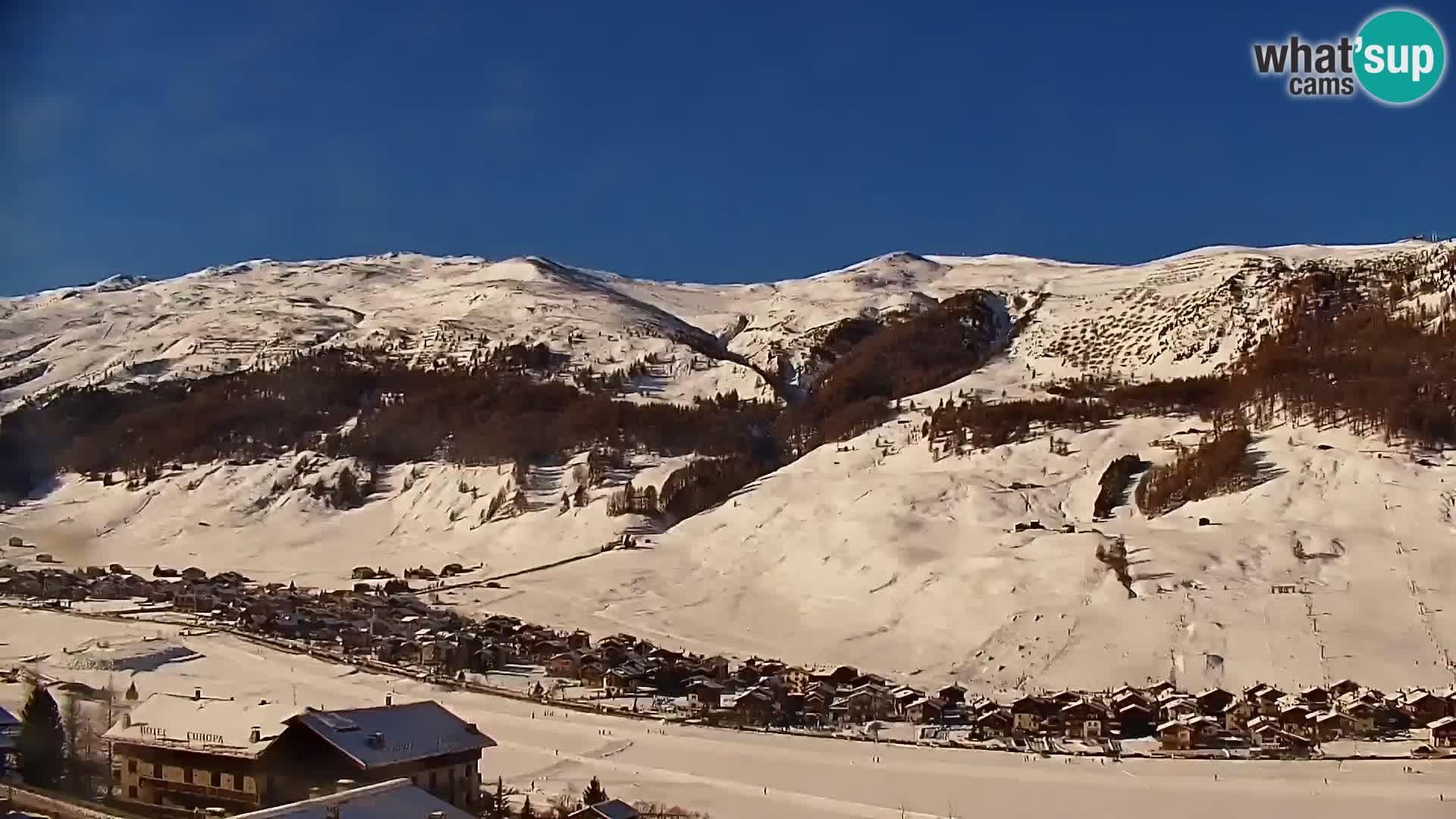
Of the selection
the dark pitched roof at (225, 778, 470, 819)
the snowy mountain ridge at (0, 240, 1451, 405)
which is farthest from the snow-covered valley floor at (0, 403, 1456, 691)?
the snowy mountain ridge at (0, 240, 1451, 405)

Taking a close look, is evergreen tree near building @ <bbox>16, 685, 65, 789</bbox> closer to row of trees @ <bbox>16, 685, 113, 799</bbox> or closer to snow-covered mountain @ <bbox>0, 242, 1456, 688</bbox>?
row of trees @ <bbox>16, 685, 113, 799</bbox>

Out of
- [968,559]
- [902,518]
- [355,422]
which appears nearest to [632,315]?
[355,422]

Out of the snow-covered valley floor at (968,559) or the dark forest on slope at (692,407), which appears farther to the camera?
the dark forest on slope at (692,407)

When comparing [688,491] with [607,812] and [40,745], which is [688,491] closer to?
[607,812]

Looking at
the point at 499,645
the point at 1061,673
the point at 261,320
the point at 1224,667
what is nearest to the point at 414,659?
the point at 499,645

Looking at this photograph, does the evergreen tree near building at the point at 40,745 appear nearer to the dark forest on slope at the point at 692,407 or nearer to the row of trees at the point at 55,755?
the row of trees at the point at 55,755

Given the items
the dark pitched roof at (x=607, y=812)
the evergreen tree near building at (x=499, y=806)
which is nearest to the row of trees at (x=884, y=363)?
the evergreen tree near building at (x=499, y=806)
